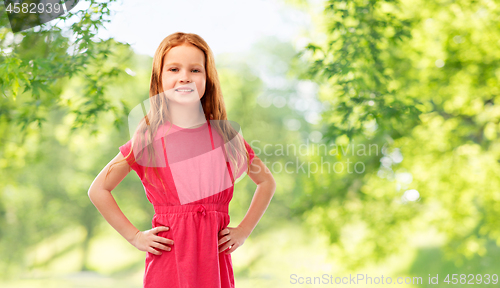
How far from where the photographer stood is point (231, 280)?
1.07m

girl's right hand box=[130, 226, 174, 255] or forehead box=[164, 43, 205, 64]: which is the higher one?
forehead box=[164, 43, 205, 64]

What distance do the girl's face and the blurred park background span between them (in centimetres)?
99

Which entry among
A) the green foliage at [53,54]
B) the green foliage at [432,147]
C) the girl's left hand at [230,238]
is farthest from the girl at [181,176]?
the green foliage at [432,147]

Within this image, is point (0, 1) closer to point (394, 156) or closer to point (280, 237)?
point (394, 156)

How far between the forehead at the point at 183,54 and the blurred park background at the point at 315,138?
3.26 feet

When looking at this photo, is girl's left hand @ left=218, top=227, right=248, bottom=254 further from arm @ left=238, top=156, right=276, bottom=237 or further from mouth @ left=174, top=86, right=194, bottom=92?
mouth @ left=174, top=86, right=194, bottom=92

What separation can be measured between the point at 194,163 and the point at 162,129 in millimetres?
128

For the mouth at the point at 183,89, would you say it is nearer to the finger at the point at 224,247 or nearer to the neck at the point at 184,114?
the neck at the point at 184,114

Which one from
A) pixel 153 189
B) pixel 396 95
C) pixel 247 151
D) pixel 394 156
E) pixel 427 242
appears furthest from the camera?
pixel 427 242

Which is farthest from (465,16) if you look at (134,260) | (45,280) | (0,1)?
(45,280)

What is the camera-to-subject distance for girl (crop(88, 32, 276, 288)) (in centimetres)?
98

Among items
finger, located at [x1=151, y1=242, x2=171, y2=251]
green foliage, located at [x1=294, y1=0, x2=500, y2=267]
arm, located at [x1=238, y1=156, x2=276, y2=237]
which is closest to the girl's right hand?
finger, located at [x1=151, y1=242, x2=171, y2=251]

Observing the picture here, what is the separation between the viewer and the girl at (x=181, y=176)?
0.98m

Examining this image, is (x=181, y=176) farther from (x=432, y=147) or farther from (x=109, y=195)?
(x=432, y=147)
